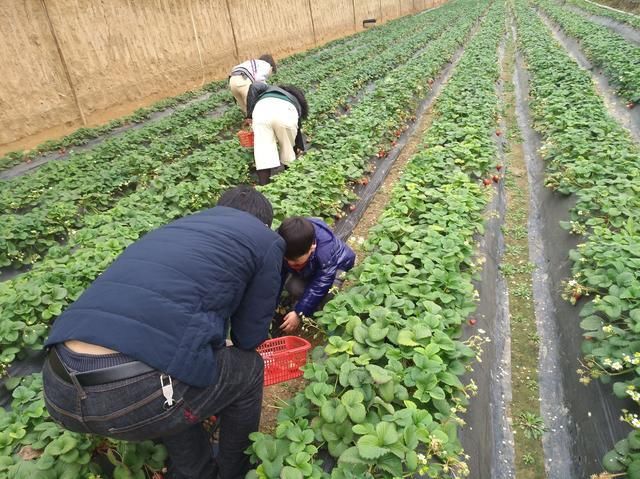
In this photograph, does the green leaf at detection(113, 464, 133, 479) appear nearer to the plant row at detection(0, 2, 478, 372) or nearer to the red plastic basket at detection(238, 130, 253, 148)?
the plant row at detection(0, 2, 478, 372)

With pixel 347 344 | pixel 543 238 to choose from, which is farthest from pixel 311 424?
pixel 543 238

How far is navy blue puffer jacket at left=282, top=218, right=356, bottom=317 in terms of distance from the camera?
298 centimetres

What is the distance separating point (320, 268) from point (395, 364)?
3.48 feet


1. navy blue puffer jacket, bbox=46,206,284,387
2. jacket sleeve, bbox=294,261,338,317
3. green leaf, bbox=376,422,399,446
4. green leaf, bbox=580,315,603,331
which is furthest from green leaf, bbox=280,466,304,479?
green leaf, bbox=580,315,603,331

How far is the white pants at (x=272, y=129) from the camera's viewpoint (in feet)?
17.3

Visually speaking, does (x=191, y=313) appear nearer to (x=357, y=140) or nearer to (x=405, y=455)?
(x=405, y=455)

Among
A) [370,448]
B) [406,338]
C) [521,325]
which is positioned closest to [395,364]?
[406,338]

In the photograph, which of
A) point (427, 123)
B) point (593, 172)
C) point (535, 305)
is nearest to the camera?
point (535, 305)

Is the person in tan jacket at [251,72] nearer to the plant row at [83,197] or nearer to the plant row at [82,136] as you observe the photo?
the plant row at [83,197]

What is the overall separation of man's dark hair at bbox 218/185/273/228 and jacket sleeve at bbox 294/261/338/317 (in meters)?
0.80

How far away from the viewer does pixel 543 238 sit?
14.8ft

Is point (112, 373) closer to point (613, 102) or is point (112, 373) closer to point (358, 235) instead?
point (358, 235)

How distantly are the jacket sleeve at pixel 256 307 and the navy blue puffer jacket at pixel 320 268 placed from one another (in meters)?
0.91

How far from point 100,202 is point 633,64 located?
10.8 metres
